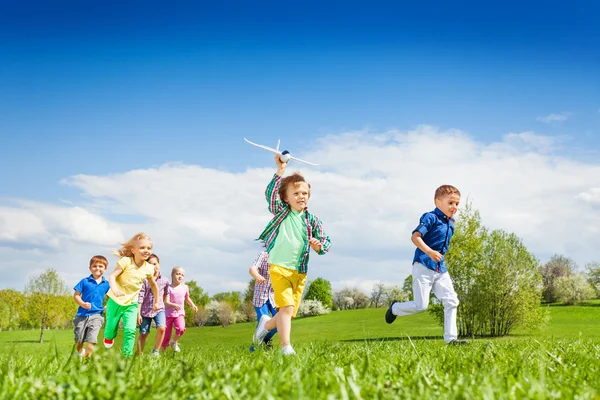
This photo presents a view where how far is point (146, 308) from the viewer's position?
1180 centimetres

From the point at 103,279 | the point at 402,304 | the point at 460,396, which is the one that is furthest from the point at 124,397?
the point at 103,279

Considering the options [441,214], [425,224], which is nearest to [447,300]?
[425,224]

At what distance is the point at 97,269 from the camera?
11.2 meters

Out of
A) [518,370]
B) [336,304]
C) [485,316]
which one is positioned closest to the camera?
[518,370]

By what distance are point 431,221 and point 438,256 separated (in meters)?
0.63

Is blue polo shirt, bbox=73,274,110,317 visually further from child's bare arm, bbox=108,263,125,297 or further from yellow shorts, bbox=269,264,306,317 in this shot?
yellow shorts, bbox=269,264,306,317

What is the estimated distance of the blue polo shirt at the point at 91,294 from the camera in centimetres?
1088

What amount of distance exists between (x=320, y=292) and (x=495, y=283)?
41584 millimetres

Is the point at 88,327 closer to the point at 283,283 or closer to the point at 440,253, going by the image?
the point at 283,283

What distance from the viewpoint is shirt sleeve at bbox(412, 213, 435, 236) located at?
8.39 meters

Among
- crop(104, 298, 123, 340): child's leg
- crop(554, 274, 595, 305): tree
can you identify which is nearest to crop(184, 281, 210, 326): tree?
crop(554, 274, 595, 305): tree

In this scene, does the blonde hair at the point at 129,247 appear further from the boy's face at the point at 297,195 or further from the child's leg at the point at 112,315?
the boy's face at the point at 297,195

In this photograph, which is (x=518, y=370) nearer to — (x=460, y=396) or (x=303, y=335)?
(x=460, y=396)

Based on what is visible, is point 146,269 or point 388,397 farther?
point 146,269
